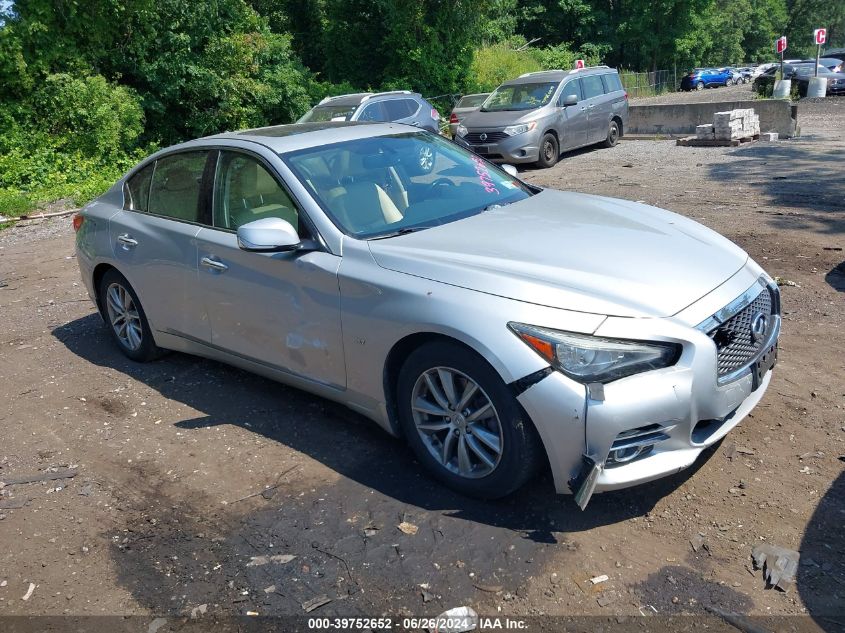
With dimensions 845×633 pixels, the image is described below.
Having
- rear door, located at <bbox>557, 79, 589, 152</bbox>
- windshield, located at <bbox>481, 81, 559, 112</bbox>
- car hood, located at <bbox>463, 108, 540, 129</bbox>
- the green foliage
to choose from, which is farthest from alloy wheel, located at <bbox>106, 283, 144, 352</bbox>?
the green foliage

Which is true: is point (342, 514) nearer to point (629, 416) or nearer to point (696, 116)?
point (629, 416)

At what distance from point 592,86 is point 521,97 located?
2058 millimetres

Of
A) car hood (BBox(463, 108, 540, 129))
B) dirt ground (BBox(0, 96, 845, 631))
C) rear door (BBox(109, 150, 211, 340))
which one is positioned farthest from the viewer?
car hood (BBox(463, 108, 540, 129))

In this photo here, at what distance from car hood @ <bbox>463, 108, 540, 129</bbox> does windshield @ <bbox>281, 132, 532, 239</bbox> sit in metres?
11.1

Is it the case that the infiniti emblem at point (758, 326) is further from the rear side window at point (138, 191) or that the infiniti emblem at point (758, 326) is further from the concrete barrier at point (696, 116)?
the concrete barrier at point (696, 116)

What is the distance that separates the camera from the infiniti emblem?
12.4 ft

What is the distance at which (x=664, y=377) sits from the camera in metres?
3.35

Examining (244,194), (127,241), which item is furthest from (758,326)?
(127,241)

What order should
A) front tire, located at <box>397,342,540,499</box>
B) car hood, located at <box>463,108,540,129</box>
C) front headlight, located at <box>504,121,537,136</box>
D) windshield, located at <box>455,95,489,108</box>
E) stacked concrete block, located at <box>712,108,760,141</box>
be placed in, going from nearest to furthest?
front tire, located at <box>397,342,540,499</box> → front headlight, located at <box>504,121,537,136</box> → car hood, located at <box>463,108,540,129</box> → stacked concrete block, located at <box>712,108,760,141</box> → windshield, located at <box>455,95,489,108</box>

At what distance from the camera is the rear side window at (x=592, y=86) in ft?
58.1

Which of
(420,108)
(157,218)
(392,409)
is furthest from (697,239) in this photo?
(420,108)

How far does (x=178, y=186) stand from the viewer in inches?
214

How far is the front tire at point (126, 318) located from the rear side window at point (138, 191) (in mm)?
529

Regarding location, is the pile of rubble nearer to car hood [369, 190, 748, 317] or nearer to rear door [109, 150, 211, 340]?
car hood [369, 190, 748, 317]
